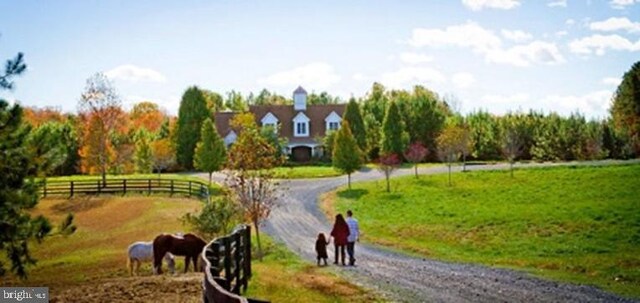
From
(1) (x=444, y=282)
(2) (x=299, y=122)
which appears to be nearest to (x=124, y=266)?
(1) (x=444, y=282)

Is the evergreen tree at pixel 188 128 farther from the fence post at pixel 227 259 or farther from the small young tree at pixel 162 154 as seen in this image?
the fence post at pixel 227 259

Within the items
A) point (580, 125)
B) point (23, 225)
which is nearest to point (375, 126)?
point (580, 125)

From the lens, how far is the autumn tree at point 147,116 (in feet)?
373

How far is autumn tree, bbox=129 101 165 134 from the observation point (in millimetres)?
113625

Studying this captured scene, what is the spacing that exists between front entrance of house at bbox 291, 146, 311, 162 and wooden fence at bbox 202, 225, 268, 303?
177ft

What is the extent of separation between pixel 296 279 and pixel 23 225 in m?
7.52

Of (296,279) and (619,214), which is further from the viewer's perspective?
(619,214)

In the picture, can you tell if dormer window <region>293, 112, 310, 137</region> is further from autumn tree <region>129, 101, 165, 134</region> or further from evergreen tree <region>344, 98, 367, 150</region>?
autumn tree <region>129, 101, 165, 134</region>

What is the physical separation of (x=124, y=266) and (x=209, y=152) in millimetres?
27382

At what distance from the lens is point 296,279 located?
16797 millimetres

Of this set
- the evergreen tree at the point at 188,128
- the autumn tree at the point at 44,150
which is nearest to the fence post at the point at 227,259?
the autumn tree at the point at 44,150

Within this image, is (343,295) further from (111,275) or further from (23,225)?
(111,275)

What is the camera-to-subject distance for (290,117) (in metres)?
73.8

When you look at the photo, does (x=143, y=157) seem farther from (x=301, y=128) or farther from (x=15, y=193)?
(x=15, y=193)
